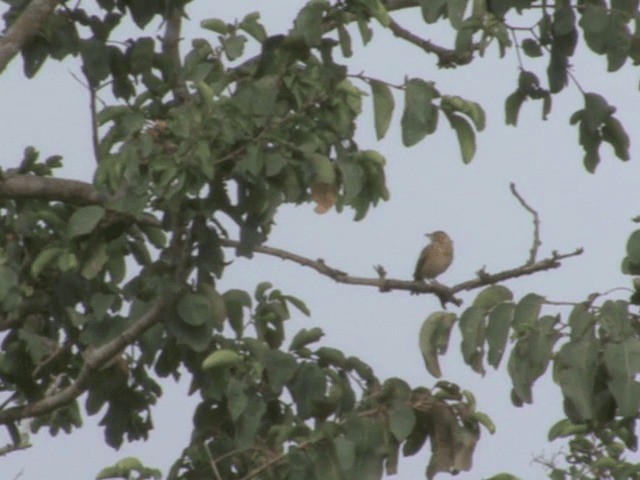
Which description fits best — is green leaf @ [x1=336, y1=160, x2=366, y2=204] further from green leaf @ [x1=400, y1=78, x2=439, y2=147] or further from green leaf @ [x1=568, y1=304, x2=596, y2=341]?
green leaf @ [x1=568, y1=304, x2=596, y2=341]

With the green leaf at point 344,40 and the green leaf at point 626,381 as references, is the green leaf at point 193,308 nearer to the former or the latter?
the green leaf at point 344,40

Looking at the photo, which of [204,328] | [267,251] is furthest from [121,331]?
[267,251]

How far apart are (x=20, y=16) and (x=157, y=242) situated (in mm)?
936

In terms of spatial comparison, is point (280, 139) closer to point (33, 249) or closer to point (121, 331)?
point (121, 331)

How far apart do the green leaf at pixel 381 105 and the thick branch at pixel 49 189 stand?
4.70 feet

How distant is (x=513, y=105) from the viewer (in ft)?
17.0

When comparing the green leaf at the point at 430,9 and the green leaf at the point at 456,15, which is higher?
the green leaf at the point at 430,9

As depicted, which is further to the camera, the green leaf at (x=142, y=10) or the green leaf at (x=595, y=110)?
the green leaf at (x=142, y=10)

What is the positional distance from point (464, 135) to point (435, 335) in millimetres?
815

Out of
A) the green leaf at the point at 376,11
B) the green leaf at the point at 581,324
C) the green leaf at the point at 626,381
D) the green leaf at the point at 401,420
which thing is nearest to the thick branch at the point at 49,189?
the green leaf at the point at 401,420

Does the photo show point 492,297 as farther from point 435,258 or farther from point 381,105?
point 435,258

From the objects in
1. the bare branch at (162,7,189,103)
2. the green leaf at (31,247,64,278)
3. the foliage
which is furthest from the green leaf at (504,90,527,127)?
the green leaf at (31,247,64,278)

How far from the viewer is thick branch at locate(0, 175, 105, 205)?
575 cm

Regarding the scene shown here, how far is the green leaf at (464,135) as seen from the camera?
5.05 meters
